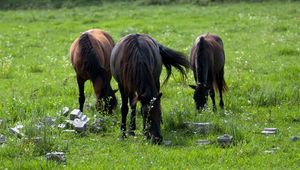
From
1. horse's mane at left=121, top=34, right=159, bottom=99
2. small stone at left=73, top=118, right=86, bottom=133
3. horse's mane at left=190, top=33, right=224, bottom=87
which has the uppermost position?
horse's mane at left=121, top=34, right=159, bottom=99

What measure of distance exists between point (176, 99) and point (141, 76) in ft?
12.9

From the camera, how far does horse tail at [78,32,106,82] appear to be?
10938 millimetres

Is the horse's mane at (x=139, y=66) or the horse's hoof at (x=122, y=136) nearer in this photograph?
the horse's mane at (x=139, y=66)

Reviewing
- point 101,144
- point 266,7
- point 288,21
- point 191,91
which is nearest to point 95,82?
point 101,144

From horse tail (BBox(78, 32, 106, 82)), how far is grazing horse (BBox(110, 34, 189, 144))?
1.01 metres

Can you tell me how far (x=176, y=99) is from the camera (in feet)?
42.1

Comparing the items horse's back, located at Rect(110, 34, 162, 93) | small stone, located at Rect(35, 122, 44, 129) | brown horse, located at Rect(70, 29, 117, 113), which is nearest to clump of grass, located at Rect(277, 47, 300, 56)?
brown horse, located at Rect(70, 29, 117, 113)

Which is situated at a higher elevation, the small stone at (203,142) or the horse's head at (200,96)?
the horse's head at (200,96)

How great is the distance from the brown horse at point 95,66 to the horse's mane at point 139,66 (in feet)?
4.42

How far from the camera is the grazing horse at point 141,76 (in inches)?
348

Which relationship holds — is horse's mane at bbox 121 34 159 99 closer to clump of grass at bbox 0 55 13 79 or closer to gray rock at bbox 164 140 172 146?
gray rock at bbox 164 140 172 146

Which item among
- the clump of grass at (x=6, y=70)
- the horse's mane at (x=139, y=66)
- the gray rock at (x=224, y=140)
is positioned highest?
the horse's mane at (x=139, y=66)

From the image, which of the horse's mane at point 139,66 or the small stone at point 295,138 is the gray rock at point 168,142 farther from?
the small stone at point 295,138

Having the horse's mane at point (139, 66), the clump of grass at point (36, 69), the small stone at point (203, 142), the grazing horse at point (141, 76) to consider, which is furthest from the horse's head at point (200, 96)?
the clump of grass at point (36, 69)
